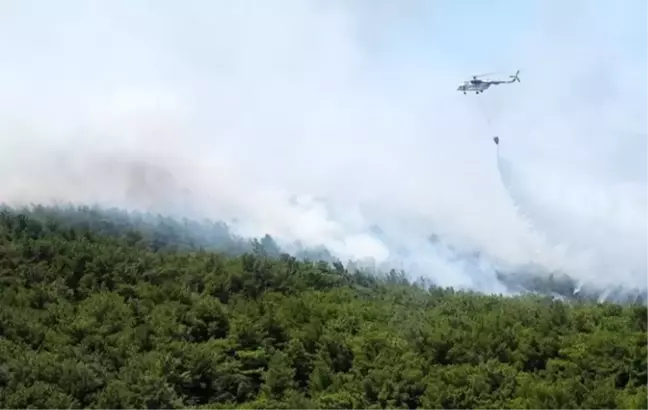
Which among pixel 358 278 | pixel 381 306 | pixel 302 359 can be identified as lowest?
pixel 302 359

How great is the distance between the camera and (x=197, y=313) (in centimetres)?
7712

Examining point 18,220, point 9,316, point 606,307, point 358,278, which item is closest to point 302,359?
point 9,316

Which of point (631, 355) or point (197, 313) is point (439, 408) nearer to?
point (631, 355)

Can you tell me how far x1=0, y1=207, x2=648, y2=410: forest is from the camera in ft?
197

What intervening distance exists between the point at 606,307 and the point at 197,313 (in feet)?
102

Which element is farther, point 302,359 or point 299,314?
point 299,314

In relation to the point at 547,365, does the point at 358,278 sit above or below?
above

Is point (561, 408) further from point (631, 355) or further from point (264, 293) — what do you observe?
point (264, 293)

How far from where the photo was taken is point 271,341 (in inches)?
2896

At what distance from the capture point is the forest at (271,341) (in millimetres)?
60031

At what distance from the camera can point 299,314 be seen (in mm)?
77562

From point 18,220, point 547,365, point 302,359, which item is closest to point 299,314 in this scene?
point 302,359

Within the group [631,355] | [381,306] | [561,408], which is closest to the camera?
[561,408]

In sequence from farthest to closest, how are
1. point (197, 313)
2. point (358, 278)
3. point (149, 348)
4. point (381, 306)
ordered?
point (358, 278), point (381, 306), point (197, 313), point (149, 348)
